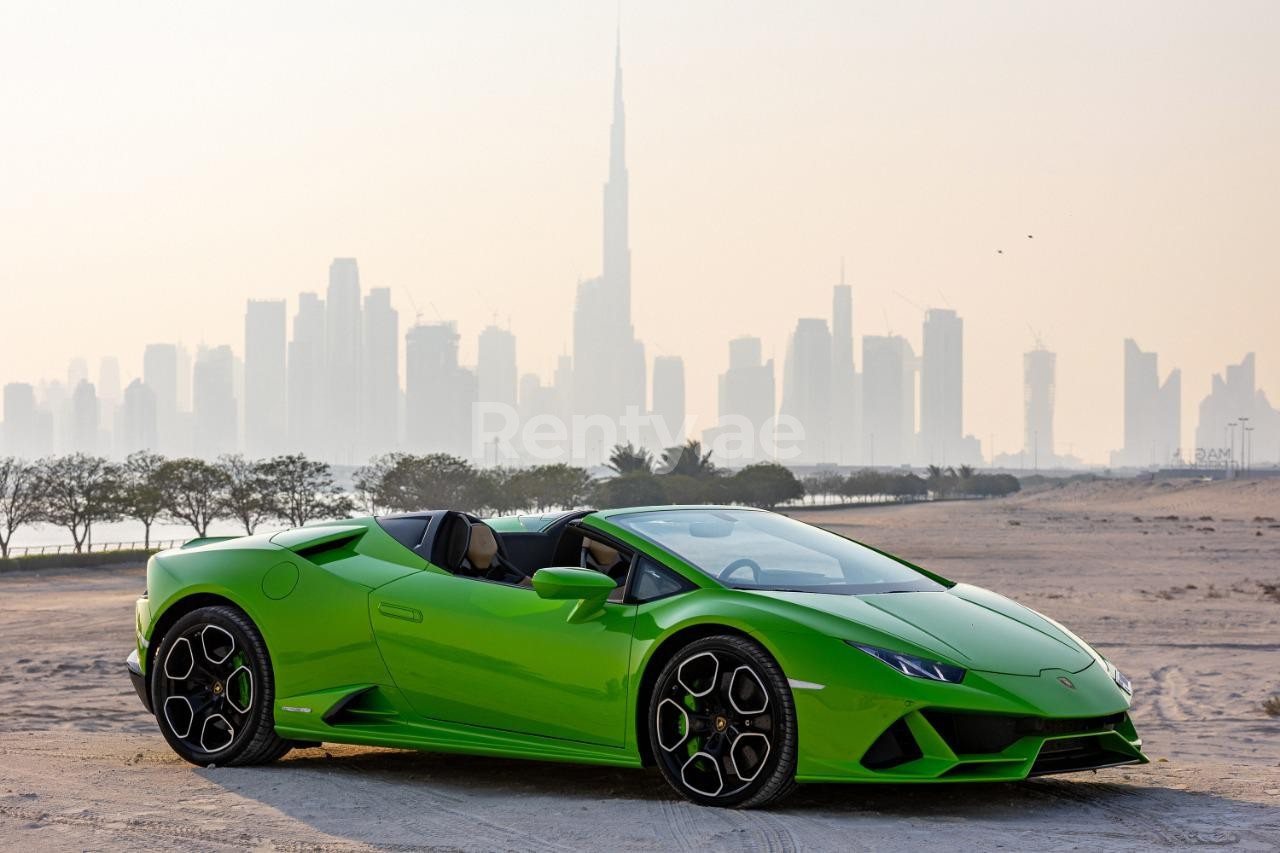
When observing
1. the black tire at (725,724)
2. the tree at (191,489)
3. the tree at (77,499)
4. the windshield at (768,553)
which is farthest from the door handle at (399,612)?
the tree at (191,489)

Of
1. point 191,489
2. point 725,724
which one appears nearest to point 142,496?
point 191,489

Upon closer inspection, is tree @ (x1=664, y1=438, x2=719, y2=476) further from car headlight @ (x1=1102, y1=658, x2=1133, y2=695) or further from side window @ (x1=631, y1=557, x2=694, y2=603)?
side window @ (x1=631, y1=557, x2=694, y2=603)

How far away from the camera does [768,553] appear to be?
6973 millimetres

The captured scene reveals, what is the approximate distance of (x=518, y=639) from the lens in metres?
6.70

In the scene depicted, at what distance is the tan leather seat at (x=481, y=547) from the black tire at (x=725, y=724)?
146cm

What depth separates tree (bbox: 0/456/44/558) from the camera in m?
91.6

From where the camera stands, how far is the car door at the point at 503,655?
643 centimetres

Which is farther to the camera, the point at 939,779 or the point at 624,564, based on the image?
the point at 624,564

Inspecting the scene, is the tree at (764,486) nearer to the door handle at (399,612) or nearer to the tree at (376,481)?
the tree at (376,481)

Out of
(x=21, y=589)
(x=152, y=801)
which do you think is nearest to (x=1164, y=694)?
(x=152, y=801)

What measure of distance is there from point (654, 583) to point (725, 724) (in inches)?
30.8

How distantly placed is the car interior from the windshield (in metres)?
0.30

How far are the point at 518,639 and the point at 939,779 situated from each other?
2.05 metres

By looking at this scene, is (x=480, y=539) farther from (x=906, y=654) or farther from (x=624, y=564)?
(x=906, y=654)
